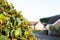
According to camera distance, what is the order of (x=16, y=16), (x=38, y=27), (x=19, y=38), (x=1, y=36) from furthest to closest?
1. (x=38, y=27)
2. (x=16, y=16)
3. (x=19, y=38)
4. (x=1, y=36)

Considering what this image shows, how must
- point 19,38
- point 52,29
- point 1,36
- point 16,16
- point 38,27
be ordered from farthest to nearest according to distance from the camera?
point 38,27, point 52,29, point 16,16, point 19,38, point 1,36

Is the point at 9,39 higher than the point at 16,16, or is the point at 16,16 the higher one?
the point at 16,16

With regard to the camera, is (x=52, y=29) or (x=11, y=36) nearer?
(x=11, y=36)

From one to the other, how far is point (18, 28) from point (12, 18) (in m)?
0.15

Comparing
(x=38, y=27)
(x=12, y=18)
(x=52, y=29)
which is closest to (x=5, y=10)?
(x=12, y=18)

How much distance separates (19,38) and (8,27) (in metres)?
0.20

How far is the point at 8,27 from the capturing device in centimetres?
243

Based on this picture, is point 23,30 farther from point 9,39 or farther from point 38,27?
point 38,27

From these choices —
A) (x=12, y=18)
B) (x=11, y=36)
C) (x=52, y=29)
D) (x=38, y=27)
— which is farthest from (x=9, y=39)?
(x=38, y=27)

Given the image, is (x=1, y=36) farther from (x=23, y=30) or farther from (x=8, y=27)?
(x=23, y=30)

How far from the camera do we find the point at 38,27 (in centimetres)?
8188

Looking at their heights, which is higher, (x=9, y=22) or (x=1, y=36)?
(x=9, y=22)

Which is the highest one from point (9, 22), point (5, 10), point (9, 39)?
point (5, 10)

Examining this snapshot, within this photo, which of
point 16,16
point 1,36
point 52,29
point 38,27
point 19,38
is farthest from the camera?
point 38,27
